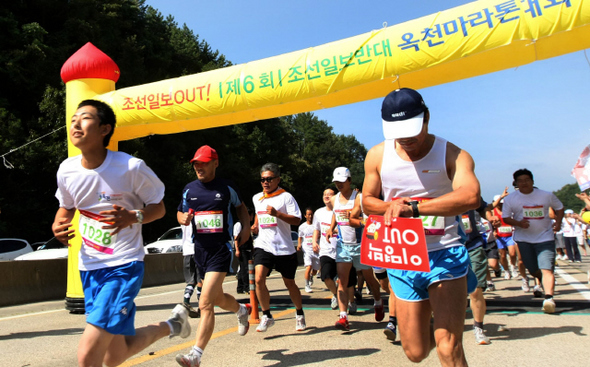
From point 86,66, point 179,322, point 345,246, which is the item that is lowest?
point 179,322

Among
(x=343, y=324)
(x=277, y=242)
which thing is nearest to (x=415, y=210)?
(x=343, y=324)

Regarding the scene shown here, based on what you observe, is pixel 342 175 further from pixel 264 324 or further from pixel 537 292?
pixel 537 292

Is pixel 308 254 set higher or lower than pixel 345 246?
lower

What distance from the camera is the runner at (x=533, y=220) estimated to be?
26.9 ft

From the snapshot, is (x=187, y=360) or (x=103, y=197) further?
(x=187, y=360)

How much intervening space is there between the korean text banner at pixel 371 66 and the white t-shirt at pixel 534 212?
232cm

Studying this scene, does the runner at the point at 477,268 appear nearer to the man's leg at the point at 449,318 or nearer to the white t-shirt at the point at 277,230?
the white t-shirt at the point at 277,230

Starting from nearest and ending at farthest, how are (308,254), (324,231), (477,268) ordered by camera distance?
(477,268) → (324,231) → (308,254)

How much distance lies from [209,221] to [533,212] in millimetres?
5445

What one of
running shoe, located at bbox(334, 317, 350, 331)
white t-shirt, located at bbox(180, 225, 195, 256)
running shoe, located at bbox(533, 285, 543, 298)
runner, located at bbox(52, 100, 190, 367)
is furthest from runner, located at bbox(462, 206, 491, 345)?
white t-shirt, located at bbox(180, 225, 195, 256)

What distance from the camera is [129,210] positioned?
3.60 metres

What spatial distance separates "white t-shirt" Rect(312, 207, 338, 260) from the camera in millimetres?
8258

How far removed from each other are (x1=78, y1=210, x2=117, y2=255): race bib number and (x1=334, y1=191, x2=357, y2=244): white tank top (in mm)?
4557

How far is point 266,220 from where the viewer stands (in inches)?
282
